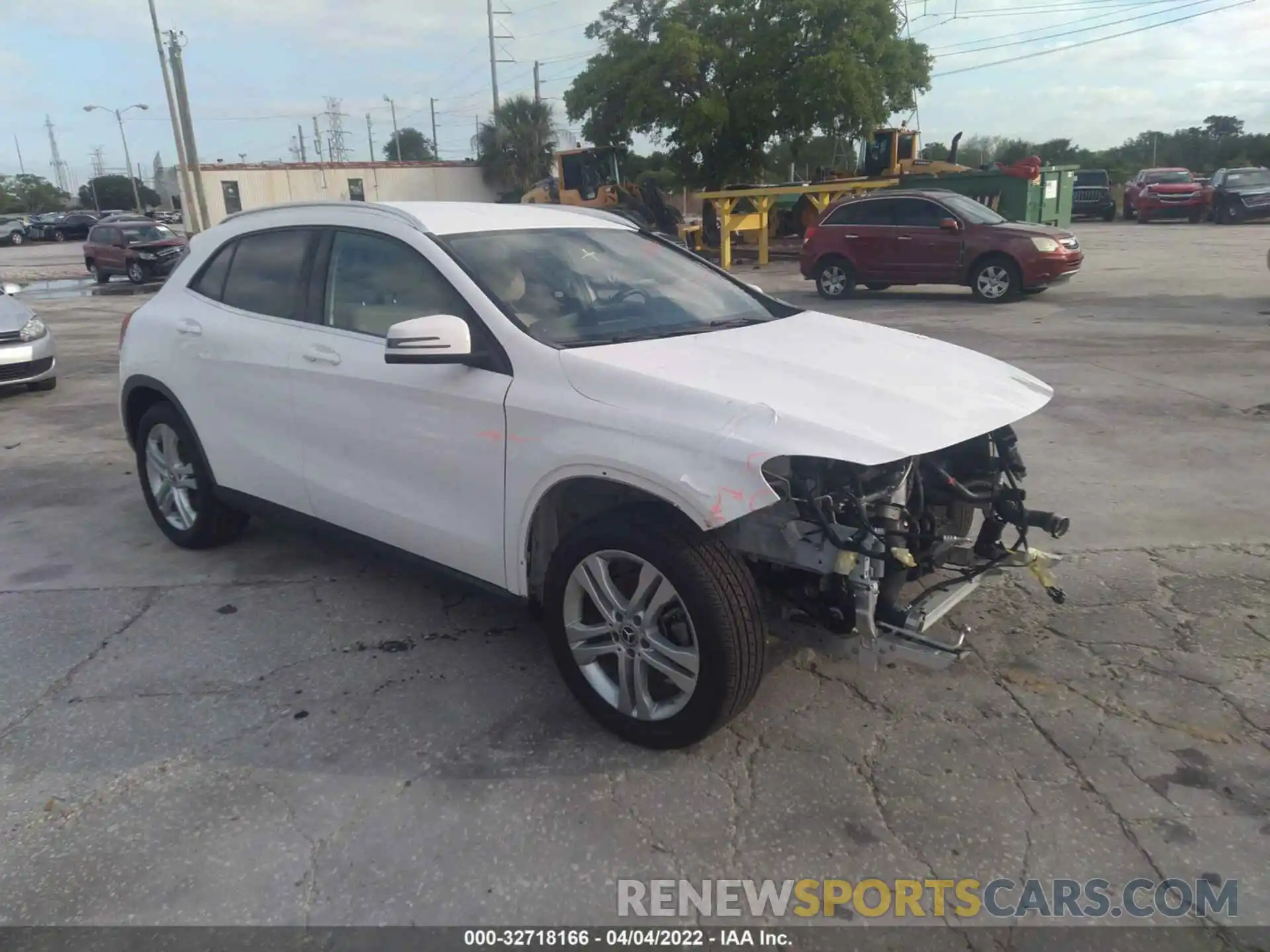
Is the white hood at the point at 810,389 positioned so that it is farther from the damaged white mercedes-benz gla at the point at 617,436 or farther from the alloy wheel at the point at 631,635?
the alloy wheel at the point at 631,635

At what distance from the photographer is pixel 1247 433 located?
7004 millimetres

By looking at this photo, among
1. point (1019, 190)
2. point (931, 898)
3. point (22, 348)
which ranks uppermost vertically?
point (1019, 190)

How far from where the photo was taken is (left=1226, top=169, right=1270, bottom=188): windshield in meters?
29.7

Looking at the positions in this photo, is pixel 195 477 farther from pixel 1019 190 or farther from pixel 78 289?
pixel 78 289

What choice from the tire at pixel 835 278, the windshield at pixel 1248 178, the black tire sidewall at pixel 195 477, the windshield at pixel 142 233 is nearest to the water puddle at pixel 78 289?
the windshield at pixel 142 233

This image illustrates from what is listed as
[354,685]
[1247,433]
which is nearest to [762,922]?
[354,685]

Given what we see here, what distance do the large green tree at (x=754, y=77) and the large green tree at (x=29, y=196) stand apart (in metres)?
71.2

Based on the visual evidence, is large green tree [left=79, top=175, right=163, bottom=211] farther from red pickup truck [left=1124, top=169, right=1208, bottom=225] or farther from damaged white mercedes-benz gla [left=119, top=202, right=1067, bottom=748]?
damaged white mercedes-benz gla [left=119, top=202, right=1067, bottom=748]

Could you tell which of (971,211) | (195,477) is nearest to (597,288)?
(195,477)

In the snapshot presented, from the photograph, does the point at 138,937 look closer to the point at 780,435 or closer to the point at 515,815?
the point at 515,815

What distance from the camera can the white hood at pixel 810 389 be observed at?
9.50ft

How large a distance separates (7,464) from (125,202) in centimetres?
9430

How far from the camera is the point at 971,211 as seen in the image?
50.2 ft

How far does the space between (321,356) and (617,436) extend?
5.46ft
